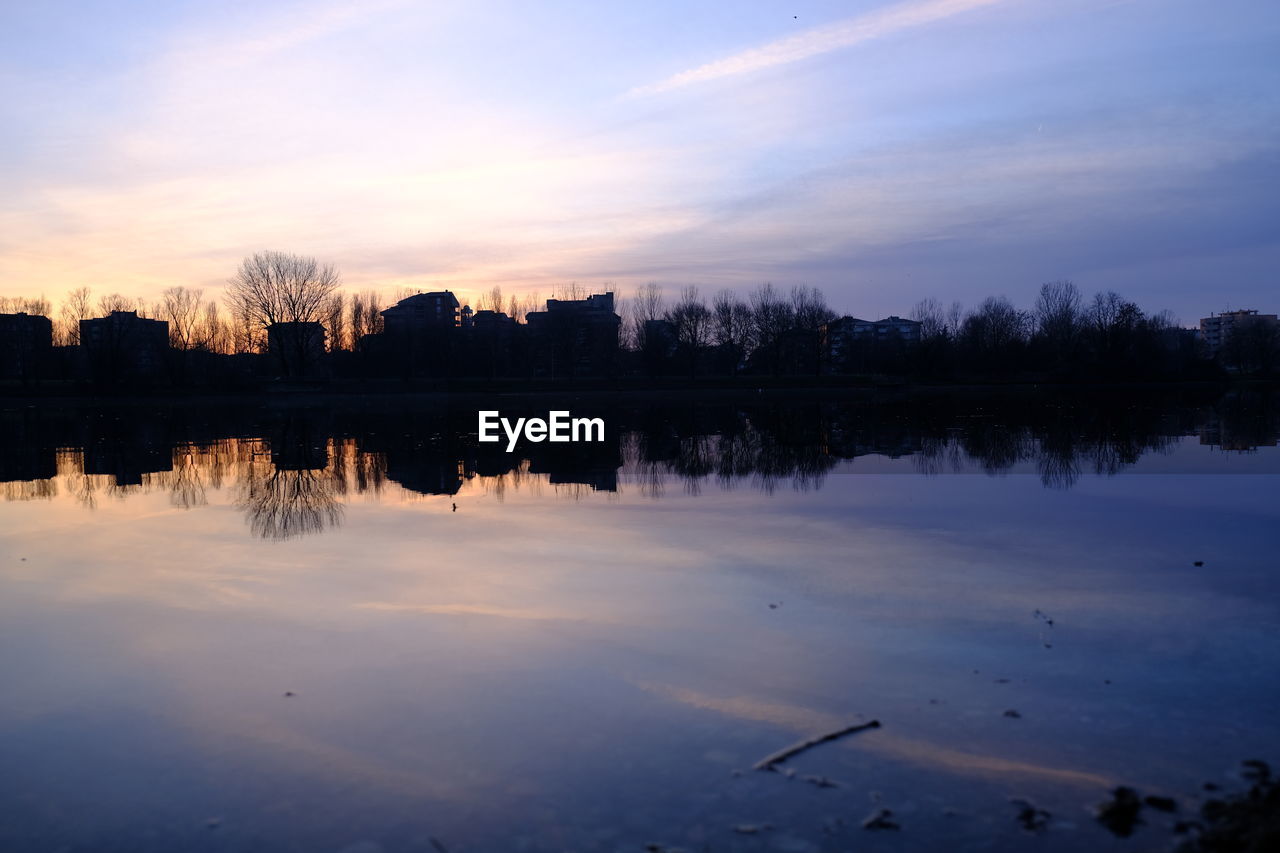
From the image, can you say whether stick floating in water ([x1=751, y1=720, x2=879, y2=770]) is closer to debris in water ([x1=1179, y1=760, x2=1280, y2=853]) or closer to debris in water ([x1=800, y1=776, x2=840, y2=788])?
debris in water ([x1=800, y1=776, x2=840, y2=788])

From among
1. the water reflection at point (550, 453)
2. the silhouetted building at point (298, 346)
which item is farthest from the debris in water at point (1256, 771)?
the silhouetted building at point (298, 346)

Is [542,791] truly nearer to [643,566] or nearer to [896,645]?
[896,645]

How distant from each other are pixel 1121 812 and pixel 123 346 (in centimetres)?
10234

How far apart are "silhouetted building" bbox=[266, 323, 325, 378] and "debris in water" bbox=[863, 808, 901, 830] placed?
76.2m

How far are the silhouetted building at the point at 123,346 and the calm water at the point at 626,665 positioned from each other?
217 ft

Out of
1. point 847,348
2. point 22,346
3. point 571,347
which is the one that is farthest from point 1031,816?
point 847,348

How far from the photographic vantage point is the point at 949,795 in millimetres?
4719

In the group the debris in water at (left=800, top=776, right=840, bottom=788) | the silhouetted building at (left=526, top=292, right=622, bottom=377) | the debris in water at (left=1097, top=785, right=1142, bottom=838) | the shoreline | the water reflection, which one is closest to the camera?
the debris in water at (left=1097, top=785, right=1142, bottom=838)

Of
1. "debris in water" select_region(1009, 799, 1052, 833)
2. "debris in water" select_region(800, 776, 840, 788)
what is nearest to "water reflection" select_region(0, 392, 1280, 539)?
"debris in water" select_region(800, 776, 840, 788)

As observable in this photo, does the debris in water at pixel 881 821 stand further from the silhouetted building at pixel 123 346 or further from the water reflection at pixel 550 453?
the silhouetted building at pixel 123 346

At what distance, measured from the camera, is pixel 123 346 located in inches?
3551

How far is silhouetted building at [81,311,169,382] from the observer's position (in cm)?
7281

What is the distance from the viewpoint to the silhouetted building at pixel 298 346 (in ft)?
251

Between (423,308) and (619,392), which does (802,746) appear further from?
(423,308)
